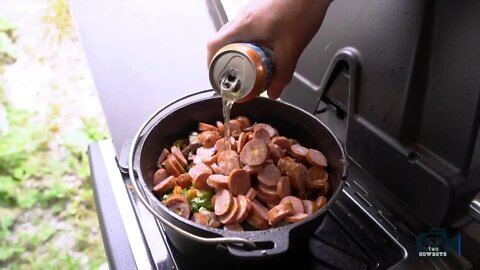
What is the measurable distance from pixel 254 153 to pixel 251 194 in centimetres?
7

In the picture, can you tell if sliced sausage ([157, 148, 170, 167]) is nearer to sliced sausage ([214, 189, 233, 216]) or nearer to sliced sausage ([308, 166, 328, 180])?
sliced sausage ([214, 189, 233, 216])

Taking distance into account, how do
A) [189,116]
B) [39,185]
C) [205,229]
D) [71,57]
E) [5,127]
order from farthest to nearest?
[71,57] < [5,127] < [39,185] < [189,116] < [205,229]

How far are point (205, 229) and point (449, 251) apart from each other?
0.38m

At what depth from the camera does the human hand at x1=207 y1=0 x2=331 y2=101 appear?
67 centimetres

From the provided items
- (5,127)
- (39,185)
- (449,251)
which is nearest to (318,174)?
(449,251)

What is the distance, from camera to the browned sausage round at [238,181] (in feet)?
2.27

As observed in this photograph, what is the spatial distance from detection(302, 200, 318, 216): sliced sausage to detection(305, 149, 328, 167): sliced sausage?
0.08 metres

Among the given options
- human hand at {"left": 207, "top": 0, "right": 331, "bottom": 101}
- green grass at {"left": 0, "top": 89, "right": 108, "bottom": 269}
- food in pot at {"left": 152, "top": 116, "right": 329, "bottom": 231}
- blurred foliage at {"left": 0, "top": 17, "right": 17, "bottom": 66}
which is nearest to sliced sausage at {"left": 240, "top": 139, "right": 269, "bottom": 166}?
food in pot at {"left": 152, "top": 116, "right": 329, "bottom": 231}

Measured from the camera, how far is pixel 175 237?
2.21ft

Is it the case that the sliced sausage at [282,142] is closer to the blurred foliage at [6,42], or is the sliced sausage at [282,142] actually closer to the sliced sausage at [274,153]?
the sliced sausage at [274,153]

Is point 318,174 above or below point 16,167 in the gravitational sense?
above

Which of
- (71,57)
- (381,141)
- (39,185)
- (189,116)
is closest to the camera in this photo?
(381,141)

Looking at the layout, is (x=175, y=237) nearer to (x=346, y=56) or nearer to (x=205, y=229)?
(x=205, y=229)

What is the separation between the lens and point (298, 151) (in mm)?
763
